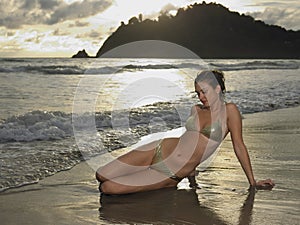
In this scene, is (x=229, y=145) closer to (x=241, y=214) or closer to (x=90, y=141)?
(x=90, y=141)

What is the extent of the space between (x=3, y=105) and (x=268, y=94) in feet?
31.3

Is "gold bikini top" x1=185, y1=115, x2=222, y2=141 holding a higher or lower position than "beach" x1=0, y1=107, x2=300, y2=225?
higher

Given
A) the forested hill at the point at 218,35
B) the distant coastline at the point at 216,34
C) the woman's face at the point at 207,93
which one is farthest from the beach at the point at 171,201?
the forested hill at the point at 218,35

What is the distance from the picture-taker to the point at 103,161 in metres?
7.12

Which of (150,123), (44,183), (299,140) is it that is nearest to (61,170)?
(44,183)

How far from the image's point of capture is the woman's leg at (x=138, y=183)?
5.02 meters

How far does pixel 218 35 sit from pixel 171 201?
316 ft

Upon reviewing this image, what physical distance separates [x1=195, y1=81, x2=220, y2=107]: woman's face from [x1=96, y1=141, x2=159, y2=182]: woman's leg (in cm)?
71

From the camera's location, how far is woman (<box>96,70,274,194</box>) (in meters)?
5.10

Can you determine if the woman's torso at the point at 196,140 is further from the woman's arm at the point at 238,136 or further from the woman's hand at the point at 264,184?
the woman's hand at the point at 264,184

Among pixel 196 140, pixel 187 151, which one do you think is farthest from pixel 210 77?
pixel 187 151

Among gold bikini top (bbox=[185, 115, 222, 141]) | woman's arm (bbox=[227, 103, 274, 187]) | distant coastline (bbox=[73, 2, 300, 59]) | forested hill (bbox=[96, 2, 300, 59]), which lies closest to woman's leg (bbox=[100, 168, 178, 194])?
gold bikini top (bbox=[185, 115, 222, 141])

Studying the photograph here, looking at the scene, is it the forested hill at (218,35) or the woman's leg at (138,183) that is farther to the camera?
the forested hill at (218,35)

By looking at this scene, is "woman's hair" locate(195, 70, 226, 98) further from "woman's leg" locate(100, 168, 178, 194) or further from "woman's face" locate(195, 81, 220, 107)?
"woman's leg" locate(100, 168, 178, 194)
